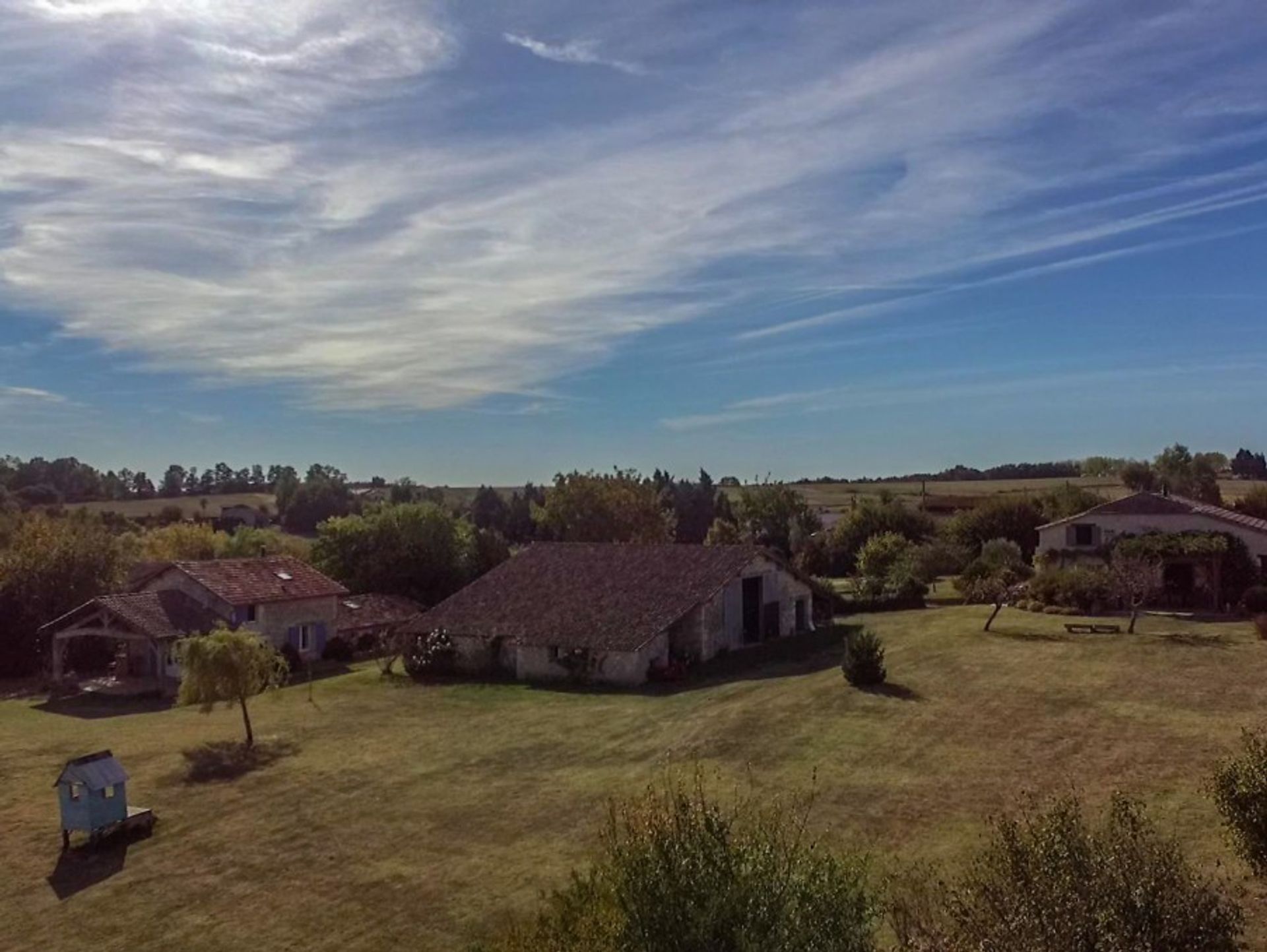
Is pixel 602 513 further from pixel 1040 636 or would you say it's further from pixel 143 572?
pixel 1040 636

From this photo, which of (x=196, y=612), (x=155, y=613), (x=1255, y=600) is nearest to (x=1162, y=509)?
(x=1255, y=600)

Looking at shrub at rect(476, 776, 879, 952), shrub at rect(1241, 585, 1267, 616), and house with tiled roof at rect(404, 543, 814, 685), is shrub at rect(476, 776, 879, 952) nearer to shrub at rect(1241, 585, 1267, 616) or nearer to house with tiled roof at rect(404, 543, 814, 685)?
house with tiled roof at rect(404, 543, 814, 685)

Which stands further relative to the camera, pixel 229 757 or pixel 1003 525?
pixel 1003 525

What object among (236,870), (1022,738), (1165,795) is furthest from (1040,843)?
(236,870)

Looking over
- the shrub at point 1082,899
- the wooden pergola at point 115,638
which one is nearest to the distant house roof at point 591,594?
the wooden pergola at point 115,638

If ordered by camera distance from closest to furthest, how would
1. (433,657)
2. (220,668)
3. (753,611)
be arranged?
(220,668)
(433,657)
(753,611)

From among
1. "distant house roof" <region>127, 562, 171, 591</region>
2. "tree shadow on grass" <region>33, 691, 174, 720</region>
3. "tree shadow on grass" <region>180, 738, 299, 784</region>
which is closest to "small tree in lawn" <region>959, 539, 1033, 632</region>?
"tree shadow on grass" <region>180, 738, 299, 784</region>

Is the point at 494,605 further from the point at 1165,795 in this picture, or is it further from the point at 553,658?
the point at 1165,795
